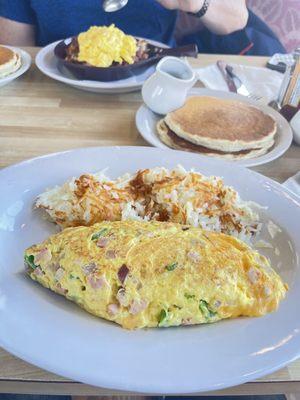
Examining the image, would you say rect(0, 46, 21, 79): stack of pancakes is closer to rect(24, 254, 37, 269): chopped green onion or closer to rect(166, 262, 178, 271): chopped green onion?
rect(24, 254, 37, 269): chopped green onion

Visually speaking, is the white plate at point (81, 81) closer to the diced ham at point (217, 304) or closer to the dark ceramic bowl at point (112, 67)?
the dark ceramic bowl at point (112, 67)

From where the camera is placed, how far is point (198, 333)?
0.68m

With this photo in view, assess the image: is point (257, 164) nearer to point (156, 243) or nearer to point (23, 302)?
point (156, 243)

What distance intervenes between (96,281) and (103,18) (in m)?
1.49

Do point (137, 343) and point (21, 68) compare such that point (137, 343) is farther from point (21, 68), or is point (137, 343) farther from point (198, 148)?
point (21, 68)

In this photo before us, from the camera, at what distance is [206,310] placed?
0.70 metres

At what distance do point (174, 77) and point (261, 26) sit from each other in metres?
1.04

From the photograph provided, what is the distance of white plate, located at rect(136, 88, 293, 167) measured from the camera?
46.9 inches

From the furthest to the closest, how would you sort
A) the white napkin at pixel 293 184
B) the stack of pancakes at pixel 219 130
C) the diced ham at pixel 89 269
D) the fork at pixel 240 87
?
the fork at pixel 240 87, the stack of pancakes at pixel 219 130, the white napkin at pixel 293 184, the diced ham at pixel 89 269

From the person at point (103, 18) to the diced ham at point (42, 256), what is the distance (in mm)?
1295

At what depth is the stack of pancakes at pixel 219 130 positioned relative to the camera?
120cm

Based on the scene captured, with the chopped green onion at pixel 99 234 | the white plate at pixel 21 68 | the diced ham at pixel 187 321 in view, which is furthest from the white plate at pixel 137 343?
the white plate at pixel 21 68

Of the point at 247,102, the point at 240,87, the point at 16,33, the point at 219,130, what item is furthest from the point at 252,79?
the point at 16,33

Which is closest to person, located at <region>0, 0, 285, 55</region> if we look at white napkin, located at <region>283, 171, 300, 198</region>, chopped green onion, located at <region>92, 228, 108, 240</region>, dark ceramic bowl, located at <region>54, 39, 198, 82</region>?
dark ceramic bowl, located at <region>54, 39, 198, 82</region>
